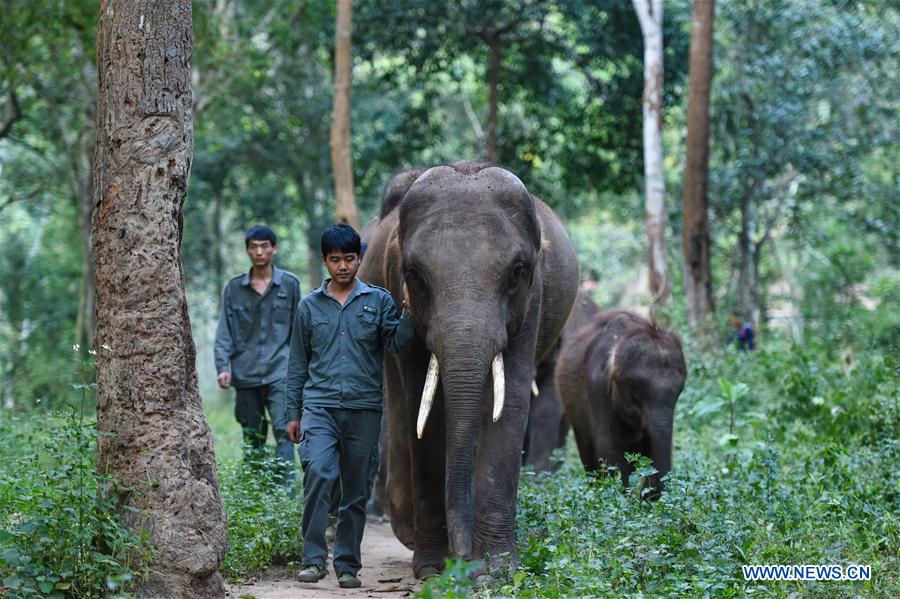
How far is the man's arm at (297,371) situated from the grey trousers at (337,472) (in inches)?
3.7

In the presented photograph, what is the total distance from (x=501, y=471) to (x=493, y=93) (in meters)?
15.6

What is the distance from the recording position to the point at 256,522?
719 centimetres

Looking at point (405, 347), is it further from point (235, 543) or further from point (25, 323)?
point (25, 323)

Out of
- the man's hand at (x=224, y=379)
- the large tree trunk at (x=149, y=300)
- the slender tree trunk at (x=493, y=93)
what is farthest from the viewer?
the slender tree trunk at (x=493, y=93)

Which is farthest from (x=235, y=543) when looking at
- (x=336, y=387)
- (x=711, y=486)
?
(x=711, y=486)

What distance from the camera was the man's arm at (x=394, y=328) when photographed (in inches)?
271

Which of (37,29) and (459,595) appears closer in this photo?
(459,595)

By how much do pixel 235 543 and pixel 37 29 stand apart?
13187mm

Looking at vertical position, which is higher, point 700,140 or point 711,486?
point 700,140

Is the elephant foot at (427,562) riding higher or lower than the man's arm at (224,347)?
lower

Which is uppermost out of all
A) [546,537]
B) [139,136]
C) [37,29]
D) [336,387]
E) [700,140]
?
[37,29]

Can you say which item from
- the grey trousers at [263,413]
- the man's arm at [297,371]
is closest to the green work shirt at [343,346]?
the man's arm at [297,371]

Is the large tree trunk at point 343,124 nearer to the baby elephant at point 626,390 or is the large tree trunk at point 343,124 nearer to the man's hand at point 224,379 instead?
the baby elephant at point 626,390

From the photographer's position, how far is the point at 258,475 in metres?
8.38
